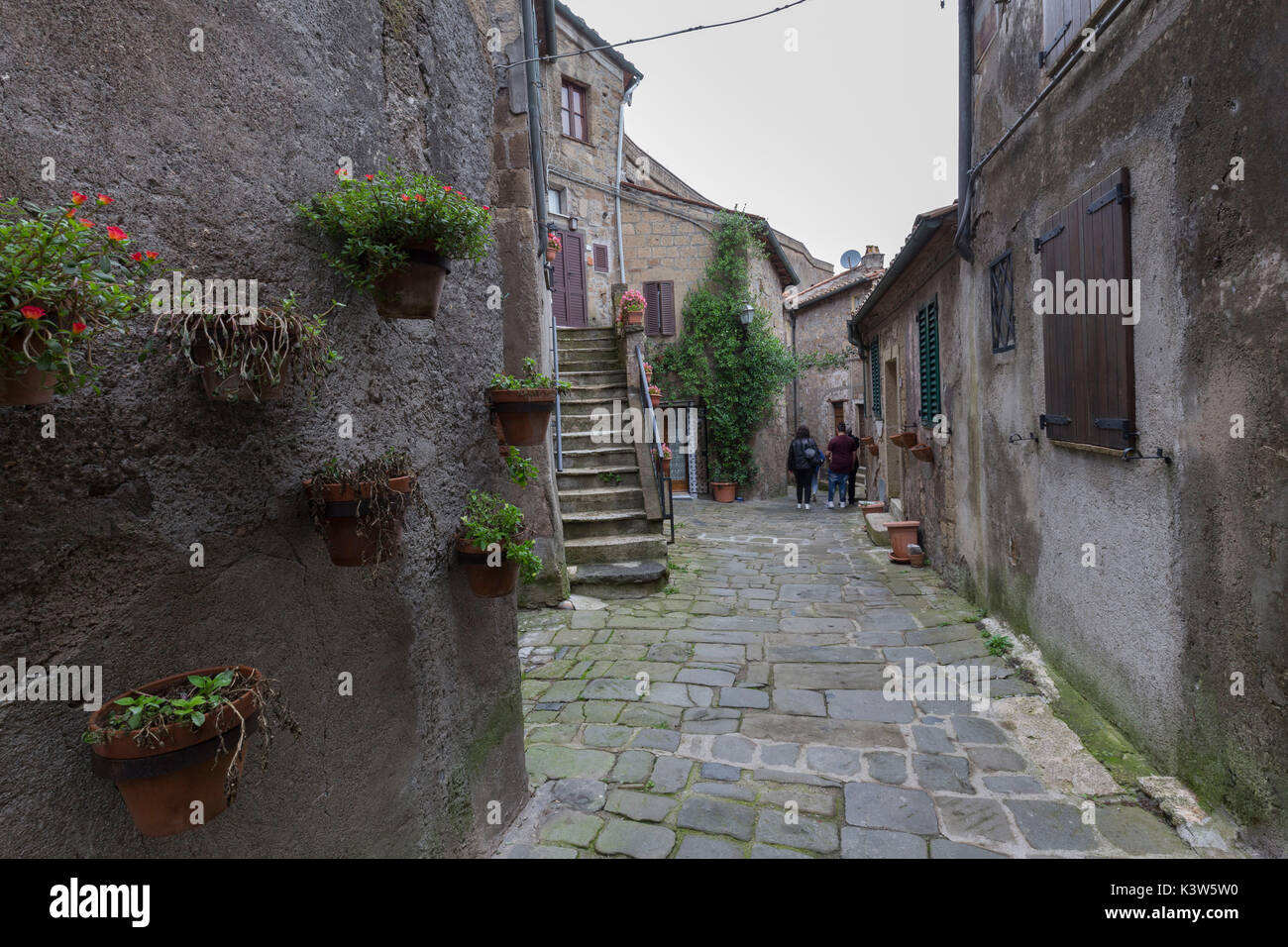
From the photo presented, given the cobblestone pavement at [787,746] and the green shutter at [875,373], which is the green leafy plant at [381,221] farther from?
the green shutter at [875,373]

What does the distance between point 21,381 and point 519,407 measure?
1.85m

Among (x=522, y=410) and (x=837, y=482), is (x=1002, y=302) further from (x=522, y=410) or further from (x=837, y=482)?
(x=837, y=482)

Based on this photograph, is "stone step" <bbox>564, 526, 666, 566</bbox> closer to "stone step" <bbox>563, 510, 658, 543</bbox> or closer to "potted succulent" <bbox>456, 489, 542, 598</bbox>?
"stone step" <bbox>563, 510, 658, 543</bbox>

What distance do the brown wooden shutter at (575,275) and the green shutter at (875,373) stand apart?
622 cm

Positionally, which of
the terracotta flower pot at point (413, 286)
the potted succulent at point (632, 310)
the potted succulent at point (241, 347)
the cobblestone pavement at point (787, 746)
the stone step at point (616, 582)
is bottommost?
the cobblestone pavement at point (787, 746)

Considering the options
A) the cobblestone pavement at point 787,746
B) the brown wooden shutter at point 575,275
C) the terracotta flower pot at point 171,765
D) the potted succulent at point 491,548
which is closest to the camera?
the terracotta flower pot at point 171,765

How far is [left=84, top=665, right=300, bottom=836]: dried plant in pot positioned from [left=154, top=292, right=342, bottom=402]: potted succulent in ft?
2.16

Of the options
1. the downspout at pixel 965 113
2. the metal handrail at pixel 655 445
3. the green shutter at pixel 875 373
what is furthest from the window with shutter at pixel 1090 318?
the green shutter at pixel 875 373

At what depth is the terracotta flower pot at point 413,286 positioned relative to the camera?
2.17m

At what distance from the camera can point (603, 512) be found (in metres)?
7.80

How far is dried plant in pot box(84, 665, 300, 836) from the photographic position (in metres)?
1.35

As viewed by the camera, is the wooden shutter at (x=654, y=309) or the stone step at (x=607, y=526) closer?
the stone step at (x=607, y=526)

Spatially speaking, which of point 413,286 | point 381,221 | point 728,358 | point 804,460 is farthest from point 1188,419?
point 728,358

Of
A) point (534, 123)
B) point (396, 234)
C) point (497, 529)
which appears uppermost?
point (534, 123)
